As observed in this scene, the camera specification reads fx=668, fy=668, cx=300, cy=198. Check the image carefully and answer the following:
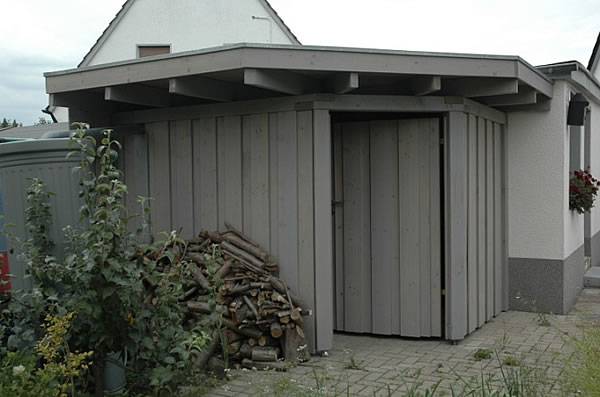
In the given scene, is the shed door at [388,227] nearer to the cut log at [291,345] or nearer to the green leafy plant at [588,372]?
the cut log at [291,345]

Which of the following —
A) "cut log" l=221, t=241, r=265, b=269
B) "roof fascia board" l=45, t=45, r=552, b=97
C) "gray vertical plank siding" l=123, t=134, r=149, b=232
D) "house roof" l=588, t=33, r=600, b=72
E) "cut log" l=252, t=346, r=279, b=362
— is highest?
"house roof" l=588, t=33, r=600, b=72

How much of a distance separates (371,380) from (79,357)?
86.1 inches

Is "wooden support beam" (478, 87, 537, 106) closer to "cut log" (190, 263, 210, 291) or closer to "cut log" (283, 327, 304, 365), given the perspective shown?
"cut log" (283, 327, 304, 365)

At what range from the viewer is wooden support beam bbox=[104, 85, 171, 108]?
5609 millimetres

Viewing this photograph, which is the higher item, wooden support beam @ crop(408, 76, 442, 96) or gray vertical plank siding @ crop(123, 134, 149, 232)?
wooden support beam @ crop(408, 76, 442, 96)

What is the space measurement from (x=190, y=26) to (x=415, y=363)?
638 inches

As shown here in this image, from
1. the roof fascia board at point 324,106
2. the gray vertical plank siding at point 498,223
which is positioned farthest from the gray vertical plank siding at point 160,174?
the gray vertical plank siding at point 498,223

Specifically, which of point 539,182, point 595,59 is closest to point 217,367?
point 539,182

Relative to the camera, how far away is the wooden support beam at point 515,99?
6.55 metres

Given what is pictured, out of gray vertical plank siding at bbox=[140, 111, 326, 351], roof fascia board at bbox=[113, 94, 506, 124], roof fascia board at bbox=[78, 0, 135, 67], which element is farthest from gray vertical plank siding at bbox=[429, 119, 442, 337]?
roof fascia board at bbox=[78, 0, 135, 67]

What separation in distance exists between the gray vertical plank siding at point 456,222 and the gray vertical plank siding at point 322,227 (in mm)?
1166

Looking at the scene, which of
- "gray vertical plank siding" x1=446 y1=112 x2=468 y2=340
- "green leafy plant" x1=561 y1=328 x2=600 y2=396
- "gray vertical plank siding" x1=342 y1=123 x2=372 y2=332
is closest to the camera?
"green leafy plant" x1=561 y1=328 x2=600 y2=396

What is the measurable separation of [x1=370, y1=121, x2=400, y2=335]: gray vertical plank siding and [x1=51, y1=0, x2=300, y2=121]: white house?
13.9 m

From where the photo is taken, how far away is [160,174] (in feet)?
20.5
